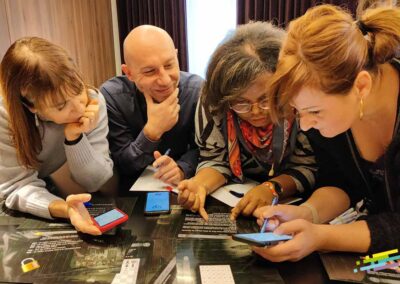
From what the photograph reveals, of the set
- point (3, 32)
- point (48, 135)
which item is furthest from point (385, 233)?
point (3, 32)

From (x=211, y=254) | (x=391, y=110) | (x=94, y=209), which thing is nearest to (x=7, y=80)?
(x=94, y=209)

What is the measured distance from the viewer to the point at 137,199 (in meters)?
1.12

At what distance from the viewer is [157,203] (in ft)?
3.54

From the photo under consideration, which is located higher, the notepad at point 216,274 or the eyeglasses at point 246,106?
the eyeglasses at point 246,106

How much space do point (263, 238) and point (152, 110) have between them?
2.60ft

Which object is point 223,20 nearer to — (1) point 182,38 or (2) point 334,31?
(1) point 182,38

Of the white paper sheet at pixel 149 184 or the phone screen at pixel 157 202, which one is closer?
the phone screen at pixel 157 202

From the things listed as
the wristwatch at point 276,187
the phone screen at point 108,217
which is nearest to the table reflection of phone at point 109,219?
the phone screen at point 108,217

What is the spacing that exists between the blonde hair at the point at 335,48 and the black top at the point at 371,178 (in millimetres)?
97

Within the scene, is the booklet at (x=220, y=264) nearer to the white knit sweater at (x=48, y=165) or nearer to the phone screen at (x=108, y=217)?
the phone screen at (x=108, y=217)

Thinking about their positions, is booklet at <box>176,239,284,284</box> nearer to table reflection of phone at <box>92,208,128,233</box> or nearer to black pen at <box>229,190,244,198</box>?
table reflection of phone at <box>92,208,128,233</box>

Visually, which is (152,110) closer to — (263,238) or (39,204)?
(39,204)

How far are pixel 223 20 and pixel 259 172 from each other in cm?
219

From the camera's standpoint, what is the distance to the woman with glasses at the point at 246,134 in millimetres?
1092
